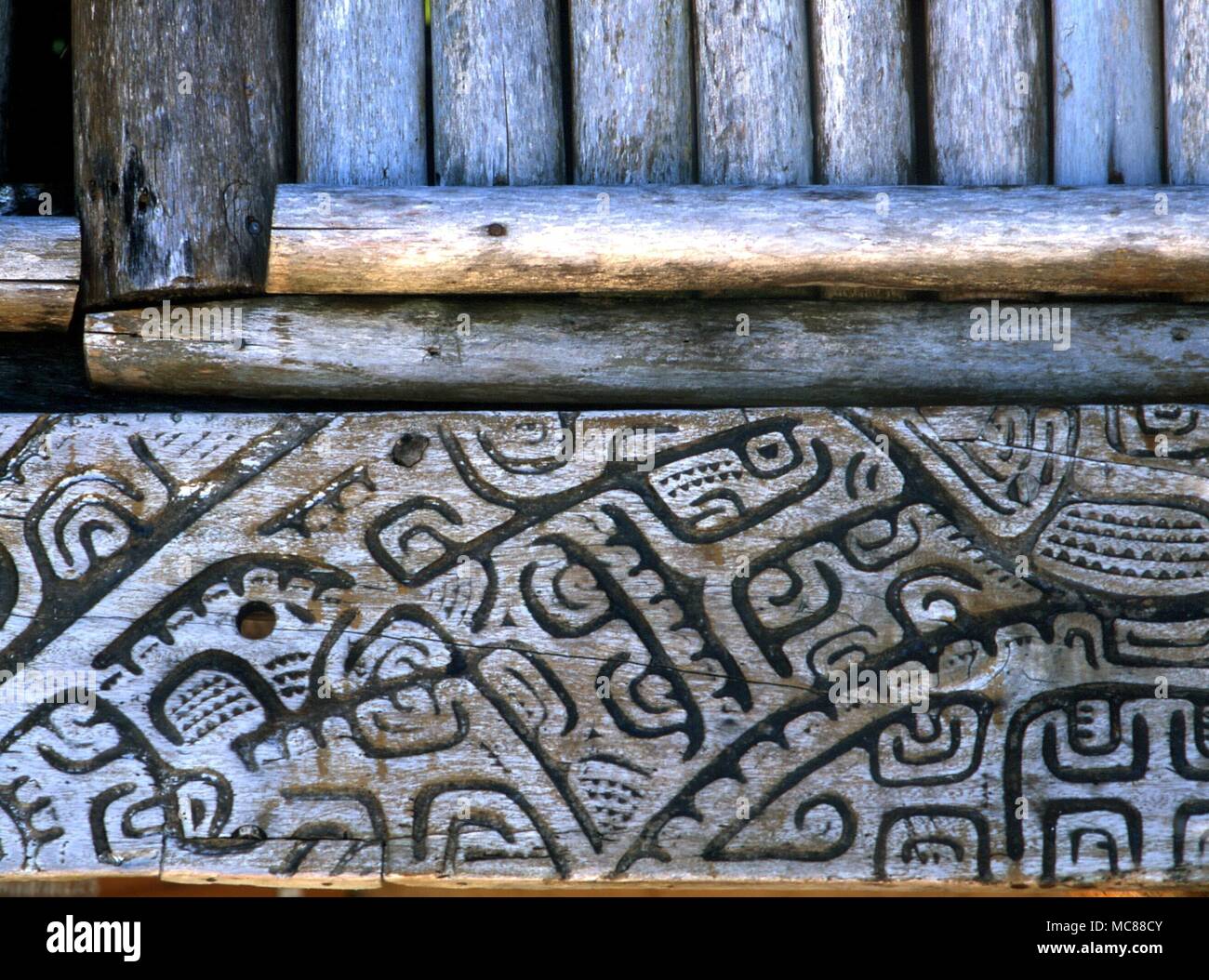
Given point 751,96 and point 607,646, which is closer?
point 607,646

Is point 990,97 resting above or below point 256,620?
A: above

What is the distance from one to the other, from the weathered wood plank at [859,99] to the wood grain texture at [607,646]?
502mm

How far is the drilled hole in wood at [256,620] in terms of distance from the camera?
7.20 ft

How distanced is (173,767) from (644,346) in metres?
1.15

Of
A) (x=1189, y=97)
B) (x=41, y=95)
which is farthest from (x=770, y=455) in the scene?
(x=41, y=95)

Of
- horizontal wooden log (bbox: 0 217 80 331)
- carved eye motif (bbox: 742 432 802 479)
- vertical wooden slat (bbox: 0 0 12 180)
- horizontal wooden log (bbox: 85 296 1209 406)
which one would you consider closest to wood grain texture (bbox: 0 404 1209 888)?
carved eye motif (bbox: 742 432 802 479)

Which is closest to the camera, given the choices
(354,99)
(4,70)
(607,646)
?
(607,646)

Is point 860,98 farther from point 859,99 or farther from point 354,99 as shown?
point 354,99

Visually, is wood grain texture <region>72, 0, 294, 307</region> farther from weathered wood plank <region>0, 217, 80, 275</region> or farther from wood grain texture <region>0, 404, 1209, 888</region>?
wood grain texture <region>0, 404, 1209, 888</region>

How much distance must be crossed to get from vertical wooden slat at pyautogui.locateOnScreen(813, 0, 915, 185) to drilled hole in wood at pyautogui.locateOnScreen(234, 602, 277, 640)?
1341 mm

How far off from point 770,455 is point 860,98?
2.42ft

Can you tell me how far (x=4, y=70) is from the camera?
2.57 meters

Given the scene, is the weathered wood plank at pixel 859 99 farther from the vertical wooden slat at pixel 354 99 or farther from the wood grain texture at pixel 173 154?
the wood grain texture at pixel 173 154

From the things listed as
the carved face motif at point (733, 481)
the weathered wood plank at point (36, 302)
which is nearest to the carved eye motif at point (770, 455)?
the carved face motif at point (733, 481)
